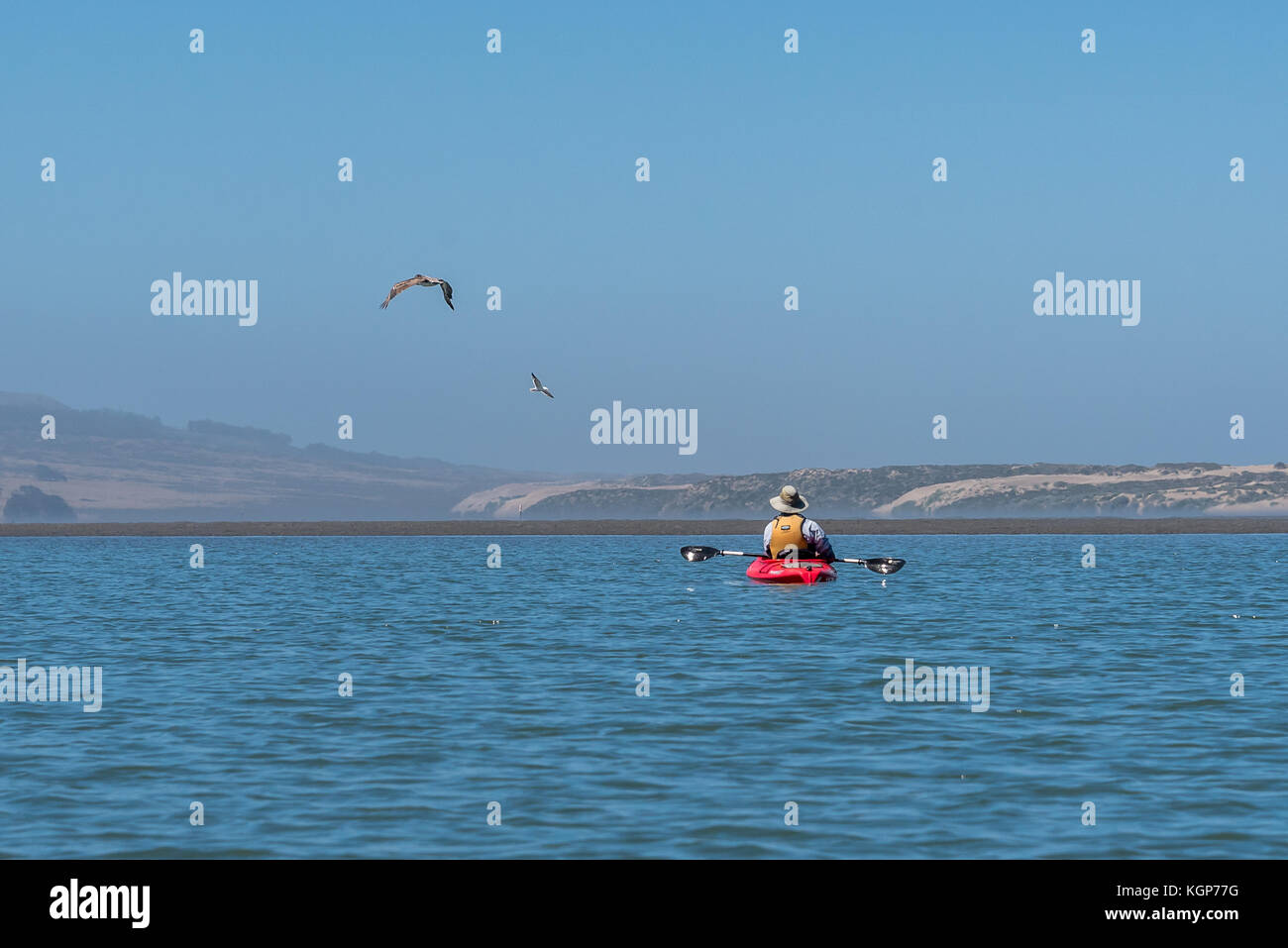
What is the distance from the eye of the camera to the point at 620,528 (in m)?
162

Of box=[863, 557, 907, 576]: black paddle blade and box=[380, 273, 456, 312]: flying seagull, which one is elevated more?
box=[380, 273, 456, 312]: flying seagull

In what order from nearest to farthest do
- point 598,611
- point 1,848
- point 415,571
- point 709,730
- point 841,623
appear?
point 1,848, point 709,730, point 841,623, point 598,611, point 415,571

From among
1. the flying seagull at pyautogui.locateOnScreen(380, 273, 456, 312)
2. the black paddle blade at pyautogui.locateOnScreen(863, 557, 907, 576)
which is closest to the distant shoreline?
the black paddle blade at pyautogui.locateOnScreen(863, 557, 907, 576)

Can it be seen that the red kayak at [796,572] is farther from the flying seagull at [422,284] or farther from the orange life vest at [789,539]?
the flying seagull at [422,284]

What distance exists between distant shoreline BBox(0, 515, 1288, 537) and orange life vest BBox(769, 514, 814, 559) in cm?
9715

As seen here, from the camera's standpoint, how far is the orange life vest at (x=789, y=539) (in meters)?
46.0

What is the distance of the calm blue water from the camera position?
1517 centimetres

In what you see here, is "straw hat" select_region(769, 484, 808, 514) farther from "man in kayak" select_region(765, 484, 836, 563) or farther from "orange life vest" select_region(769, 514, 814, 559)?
"orange life vest" select_region(769, 514, 814, 559)

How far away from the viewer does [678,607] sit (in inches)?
1807

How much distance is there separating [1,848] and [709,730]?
32.5 ft
